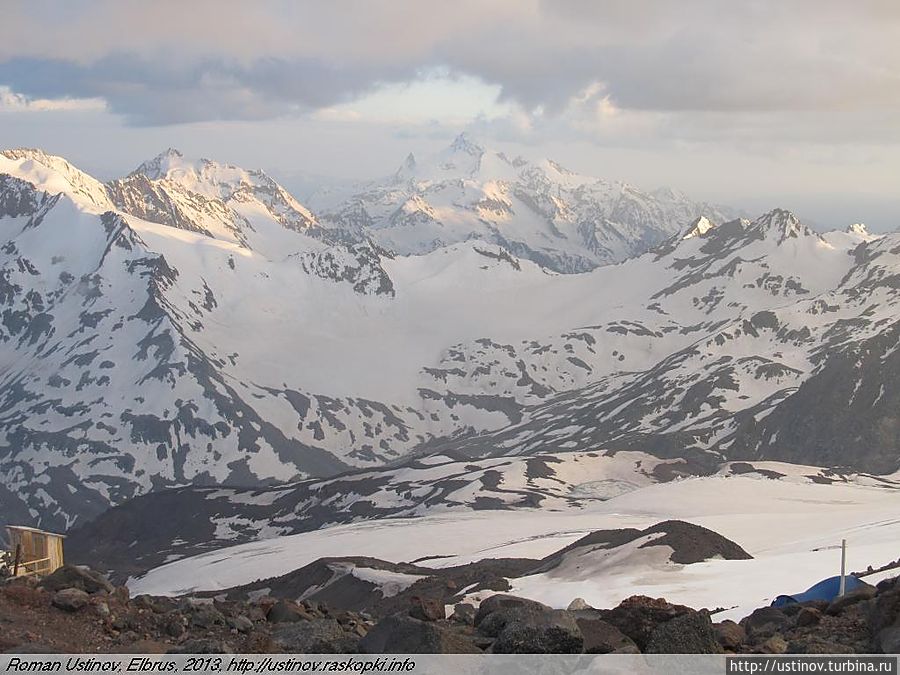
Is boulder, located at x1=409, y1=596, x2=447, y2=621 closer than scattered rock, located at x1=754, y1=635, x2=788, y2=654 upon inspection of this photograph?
No

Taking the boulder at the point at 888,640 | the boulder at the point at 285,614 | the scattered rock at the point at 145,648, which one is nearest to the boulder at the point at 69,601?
the scattered rock at the point at 145,648

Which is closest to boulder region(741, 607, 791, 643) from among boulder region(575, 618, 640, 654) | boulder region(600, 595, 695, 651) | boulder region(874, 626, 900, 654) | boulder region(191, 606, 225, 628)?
boulder region(600, 595, 695, 651)

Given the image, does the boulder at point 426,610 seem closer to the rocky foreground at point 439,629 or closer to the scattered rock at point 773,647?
the rocky foreground at point 439,629

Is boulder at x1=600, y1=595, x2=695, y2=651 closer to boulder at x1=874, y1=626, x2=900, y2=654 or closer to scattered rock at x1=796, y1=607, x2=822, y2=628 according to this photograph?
scattered rock at x1=796, y1=607, x2=822, y2=628

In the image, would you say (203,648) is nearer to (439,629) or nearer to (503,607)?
(439,629)

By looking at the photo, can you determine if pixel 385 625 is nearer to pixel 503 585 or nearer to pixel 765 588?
pixel 765 588

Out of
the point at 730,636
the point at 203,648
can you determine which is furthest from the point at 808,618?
the point at 203,648
